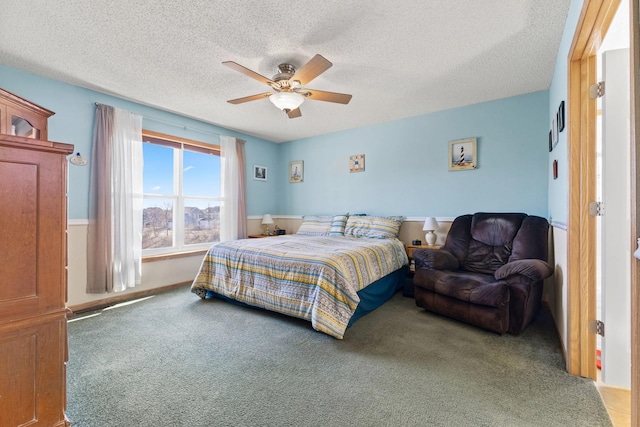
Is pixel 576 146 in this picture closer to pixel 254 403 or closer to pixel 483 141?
pixel 483 141

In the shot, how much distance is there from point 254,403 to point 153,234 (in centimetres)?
310

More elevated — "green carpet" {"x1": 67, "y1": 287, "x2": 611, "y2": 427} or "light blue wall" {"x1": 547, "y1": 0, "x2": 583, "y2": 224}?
"light blue wall" {"x1": 547, "y1": 0, "x2": 583, "y2": 224}

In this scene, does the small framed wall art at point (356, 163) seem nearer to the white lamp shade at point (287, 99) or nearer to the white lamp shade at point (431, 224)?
the white lamp shade at point (431, 224)

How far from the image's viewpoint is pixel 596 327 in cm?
176

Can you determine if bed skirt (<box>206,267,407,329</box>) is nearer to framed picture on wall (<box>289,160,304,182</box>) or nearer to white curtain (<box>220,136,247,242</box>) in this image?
white curtain (<box>220,136,247,242</box>)

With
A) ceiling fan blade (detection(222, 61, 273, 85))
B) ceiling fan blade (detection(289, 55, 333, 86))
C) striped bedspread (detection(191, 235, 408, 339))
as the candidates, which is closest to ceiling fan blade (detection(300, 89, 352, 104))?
ceiling fan blade (detection(289, 55, 333, 86))

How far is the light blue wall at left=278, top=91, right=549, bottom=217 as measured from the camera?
3.31 m

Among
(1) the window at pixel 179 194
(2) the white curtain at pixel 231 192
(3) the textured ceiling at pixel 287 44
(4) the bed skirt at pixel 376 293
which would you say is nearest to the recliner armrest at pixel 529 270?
(4) the bed skirt at pixel 376 293

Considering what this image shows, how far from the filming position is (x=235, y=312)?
299 centimetres

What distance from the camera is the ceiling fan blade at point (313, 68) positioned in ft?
6.76

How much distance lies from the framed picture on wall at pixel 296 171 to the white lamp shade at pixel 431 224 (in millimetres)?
2526

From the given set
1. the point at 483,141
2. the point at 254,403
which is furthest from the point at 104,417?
the point at 483,141

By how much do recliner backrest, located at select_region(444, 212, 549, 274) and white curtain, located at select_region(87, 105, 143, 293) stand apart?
12.5 feet

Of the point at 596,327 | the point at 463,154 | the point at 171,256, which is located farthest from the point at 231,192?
the point at 596,327
